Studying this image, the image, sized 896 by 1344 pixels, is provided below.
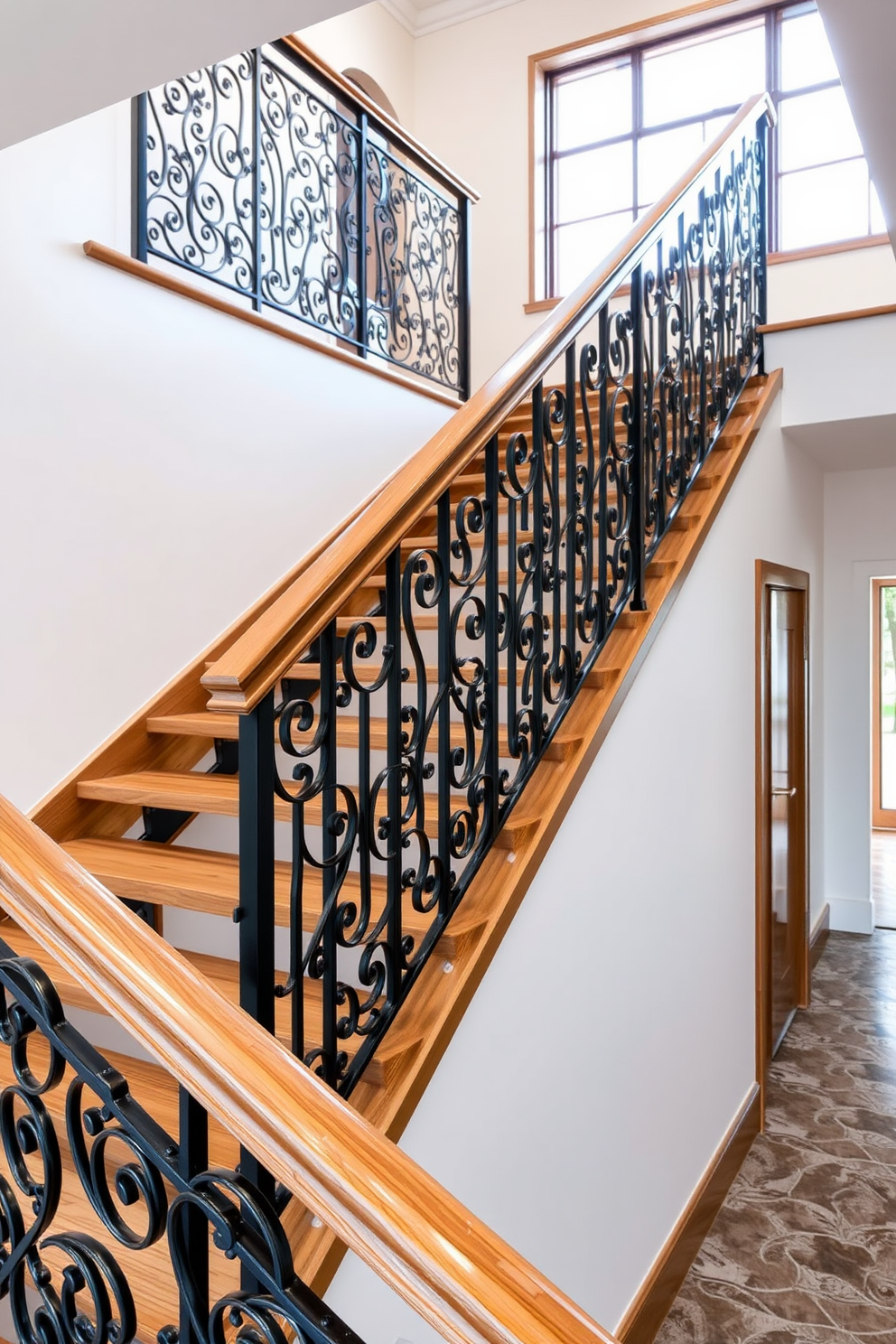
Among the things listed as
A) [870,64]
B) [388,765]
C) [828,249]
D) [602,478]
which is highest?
[828,249]

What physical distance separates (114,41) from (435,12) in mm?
6187

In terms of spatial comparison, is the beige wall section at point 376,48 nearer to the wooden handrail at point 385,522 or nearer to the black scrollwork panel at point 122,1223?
the wooden handrail at point 385,522

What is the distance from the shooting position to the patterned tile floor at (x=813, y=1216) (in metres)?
2.71

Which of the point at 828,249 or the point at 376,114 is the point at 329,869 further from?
the point at 828,249

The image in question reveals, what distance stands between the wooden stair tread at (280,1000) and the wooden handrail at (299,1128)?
0.28m

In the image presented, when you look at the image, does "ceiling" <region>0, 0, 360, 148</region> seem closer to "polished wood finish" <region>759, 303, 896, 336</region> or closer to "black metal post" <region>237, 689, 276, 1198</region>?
"black metal post" <region>237, 689, 276, 1198</region>

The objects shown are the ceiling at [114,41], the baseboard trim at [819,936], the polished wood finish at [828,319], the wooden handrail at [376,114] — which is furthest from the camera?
the baseboard trim at [819,936]

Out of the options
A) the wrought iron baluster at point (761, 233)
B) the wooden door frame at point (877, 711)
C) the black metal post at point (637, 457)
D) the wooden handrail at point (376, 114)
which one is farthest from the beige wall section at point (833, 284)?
the wooden door frame at point (877, 711)

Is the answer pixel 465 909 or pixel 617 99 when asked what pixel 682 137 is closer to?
pixel 617 99

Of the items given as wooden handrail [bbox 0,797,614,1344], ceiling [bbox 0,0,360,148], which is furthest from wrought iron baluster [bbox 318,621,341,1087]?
ceiling [bbox 0,0,360,148]

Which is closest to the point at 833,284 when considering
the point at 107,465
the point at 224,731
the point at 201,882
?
the point at 107,465

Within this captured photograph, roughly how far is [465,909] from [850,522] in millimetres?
4677

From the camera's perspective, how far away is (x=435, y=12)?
655cm

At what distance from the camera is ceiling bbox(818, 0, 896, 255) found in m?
1.69
